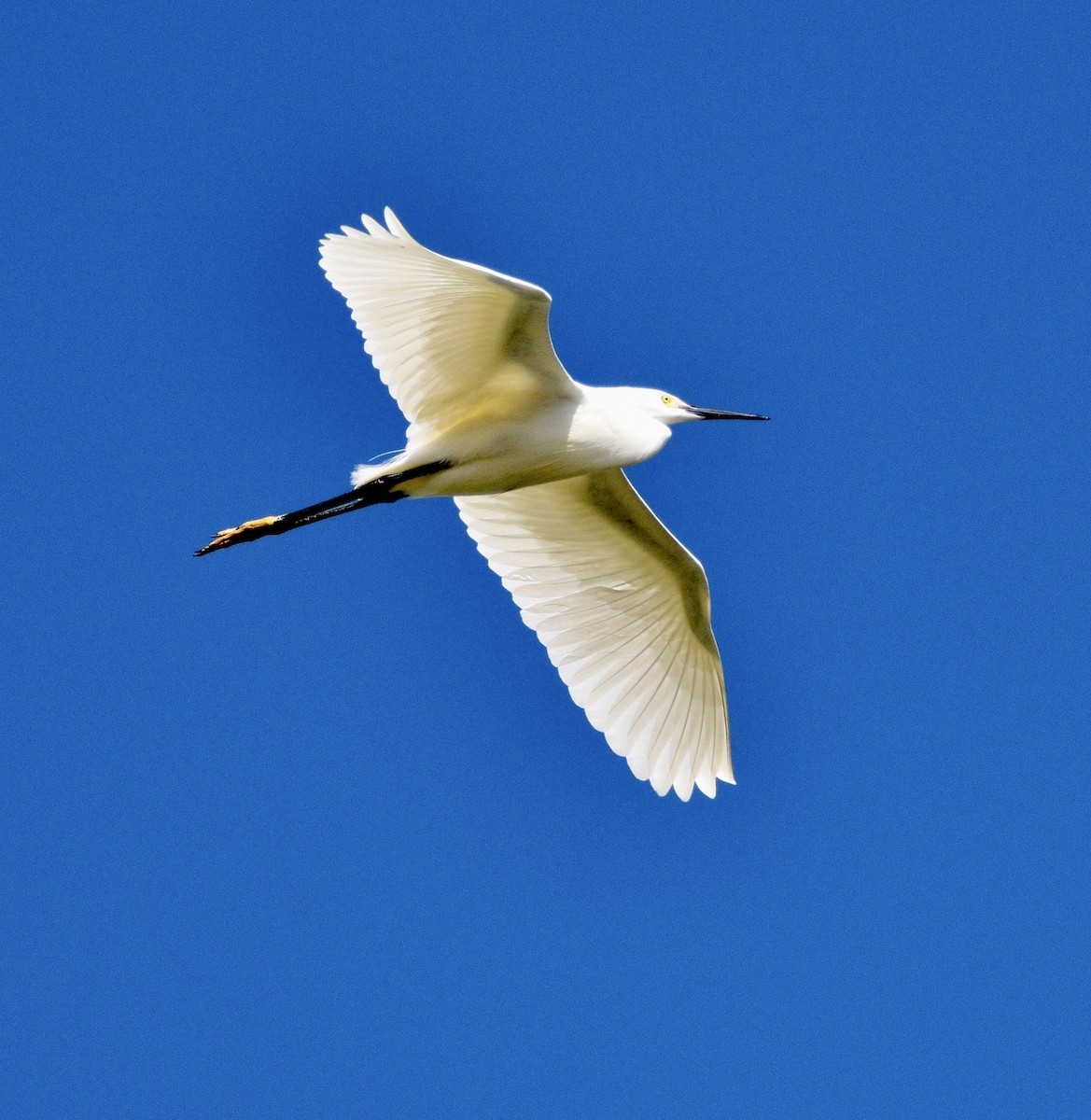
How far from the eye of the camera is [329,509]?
37.3 ft

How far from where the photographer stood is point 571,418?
1127cm

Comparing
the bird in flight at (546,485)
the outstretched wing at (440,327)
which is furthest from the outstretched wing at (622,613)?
the outstretched wing at (440,327)

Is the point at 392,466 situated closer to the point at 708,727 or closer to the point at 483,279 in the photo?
the point at 483,279

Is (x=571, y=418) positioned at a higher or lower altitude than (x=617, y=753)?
higher

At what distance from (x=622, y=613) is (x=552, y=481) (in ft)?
5.01

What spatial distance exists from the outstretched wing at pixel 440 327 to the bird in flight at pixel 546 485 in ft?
0.03

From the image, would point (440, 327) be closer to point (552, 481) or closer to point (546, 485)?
point (552, 481)

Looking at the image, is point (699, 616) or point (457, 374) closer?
point (457, 374)

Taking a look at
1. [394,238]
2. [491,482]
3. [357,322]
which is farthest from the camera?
[491,482]

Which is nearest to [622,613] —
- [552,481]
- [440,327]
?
[552,481]

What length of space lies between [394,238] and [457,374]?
4.32 feet

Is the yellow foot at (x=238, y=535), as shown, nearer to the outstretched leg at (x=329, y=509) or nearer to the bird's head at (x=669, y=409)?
the outstretched leg at (x=329, y=509)

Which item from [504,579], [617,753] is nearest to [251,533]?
[504,579]

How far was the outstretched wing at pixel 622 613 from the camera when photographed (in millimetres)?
12625
